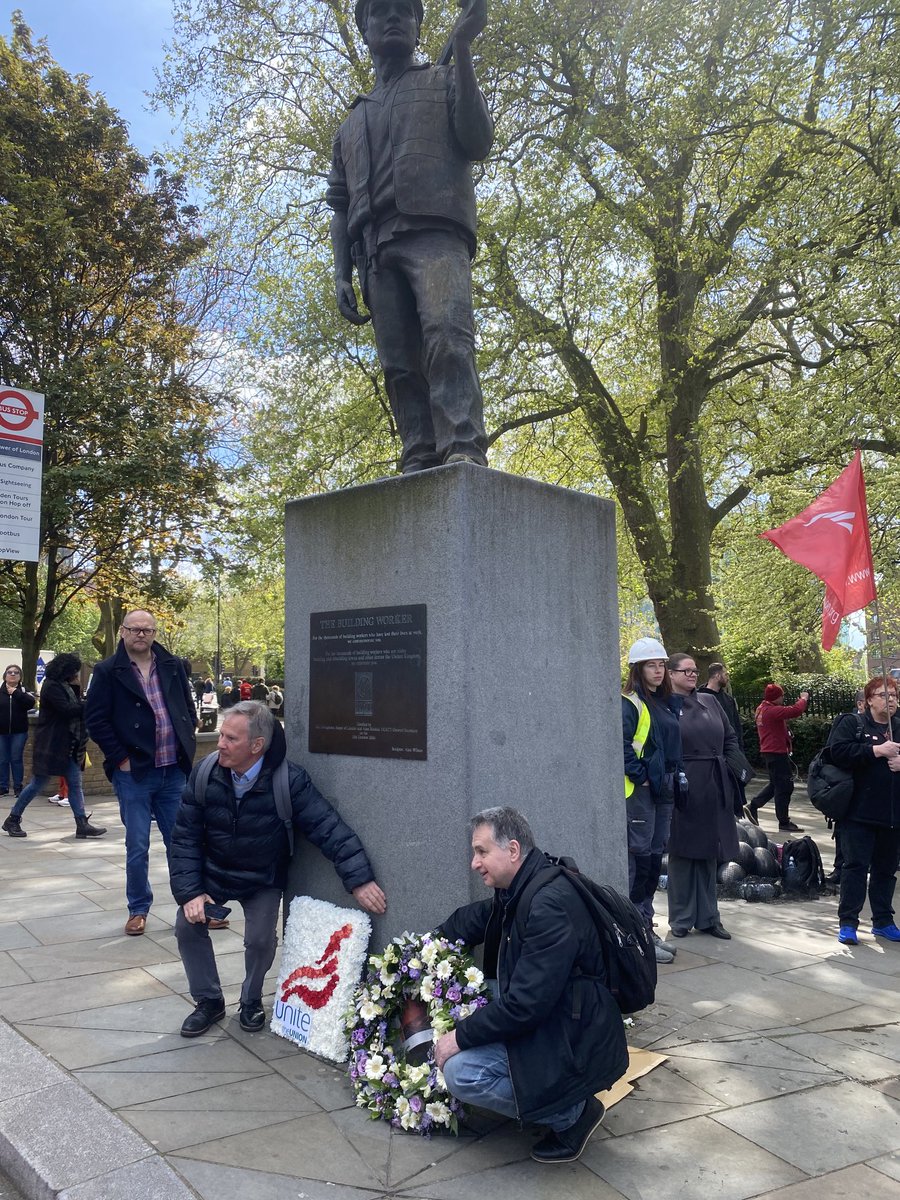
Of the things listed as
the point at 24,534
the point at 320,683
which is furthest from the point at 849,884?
the point at 24,534

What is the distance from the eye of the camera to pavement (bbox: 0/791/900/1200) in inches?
118

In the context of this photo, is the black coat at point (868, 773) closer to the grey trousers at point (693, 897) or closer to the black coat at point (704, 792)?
the black coat at point (704, 792)

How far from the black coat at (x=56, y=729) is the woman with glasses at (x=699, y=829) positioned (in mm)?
6458

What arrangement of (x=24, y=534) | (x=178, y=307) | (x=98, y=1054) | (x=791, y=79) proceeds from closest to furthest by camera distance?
(x=98, y=1054), (x=24, y=534), (x=791, y=79), (x=178, y=307)

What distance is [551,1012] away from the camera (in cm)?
310

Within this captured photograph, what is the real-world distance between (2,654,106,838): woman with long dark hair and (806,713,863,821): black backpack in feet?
23.7

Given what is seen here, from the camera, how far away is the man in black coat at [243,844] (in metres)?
4.30

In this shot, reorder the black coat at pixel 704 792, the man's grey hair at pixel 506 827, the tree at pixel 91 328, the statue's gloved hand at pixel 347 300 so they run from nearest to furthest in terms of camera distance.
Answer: the man's grey hair at pixel 506 827 → the statue's gloved hand at pixel 347 300 → the black coat at pixel 704 792 → the tree at pixel 91 328

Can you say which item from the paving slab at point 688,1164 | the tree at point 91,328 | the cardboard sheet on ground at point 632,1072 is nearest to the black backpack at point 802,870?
the cardboard sheet on ground at point 632,1072

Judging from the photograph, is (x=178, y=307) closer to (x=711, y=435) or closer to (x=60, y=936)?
(x=711, y=435)

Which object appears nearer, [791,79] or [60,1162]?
[60,1162]

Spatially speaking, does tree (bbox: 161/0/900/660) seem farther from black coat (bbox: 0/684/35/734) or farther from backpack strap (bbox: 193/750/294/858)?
backpack strap (bbox: 193/750/294/858)

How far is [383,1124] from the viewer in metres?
3.45

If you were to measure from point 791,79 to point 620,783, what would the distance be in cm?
1105
